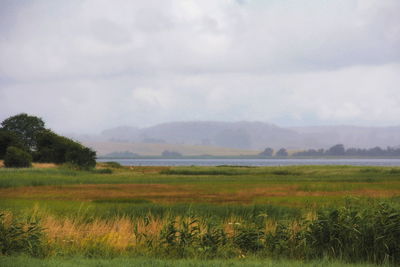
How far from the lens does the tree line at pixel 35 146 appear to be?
87562 millimetres

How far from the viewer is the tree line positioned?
87562 mm

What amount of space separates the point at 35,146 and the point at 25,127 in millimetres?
4713

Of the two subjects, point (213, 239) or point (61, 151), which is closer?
point (213, 239)

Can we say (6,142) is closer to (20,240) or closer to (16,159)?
(16,159)

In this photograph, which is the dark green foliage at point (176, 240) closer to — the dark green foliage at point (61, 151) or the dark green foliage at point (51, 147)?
the dark green foliage at point (61, 151)

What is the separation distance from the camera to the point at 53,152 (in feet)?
328

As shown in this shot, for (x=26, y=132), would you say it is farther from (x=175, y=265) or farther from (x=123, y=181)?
(x=175, y=265)

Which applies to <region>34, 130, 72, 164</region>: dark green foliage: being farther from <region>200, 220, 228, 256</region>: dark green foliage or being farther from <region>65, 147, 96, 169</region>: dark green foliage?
<region>200, 220, 228, 256</region>: dark green foliage

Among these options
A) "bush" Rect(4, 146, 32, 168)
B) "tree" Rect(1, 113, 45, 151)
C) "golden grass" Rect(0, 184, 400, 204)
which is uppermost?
"tree" Rect(1, 113, 45, 151)

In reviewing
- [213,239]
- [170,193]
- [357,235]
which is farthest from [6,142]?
[357,235]

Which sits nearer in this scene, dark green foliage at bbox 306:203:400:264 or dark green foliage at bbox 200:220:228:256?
dark green foliage at bbox 306:203:400:264

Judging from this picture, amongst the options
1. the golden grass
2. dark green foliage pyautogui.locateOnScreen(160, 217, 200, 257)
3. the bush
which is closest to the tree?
the bush

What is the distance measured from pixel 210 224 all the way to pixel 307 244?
3943mm

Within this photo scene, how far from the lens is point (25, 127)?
114562mm
